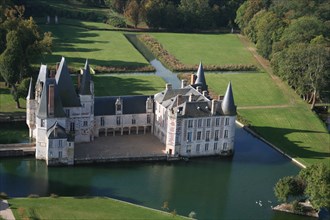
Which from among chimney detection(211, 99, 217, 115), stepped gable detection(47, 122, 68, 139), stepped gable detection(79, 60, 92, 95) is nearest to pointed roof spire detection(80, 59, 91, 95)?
stepped gable detection(79, 60, 92, 95)

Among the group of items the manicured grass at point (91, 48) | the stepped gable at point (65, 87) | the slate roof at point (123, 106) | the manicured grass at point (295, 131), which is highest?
the manicured grass at point (91, 48)

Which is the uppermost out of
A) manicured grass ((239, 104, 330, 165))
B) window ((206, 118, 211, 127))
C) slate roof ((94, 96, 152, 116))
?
slate roof ((94, 96, 152, 116))

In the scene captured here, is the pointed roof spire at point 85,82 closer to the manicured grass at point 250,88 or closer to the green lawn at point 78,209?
the green lawn at point 78,209

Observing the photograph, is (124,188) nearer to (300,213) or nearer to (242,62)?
(300,213)

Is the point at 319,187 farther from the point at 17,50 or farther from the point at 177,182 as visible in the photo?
the point at 17,50

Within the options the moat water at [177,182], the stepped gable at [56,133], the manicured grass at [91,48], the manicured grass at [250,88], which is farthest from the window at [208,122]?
the manicured grass at [91,48]

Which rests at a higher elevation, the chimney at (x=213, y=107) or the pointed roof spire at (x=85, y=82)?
the pointed roof spire at (x=85, y=82)

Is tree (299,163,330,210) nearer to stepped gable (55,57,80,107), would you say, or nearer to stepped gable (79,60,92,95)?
stepped gable (79,60,92,95)
